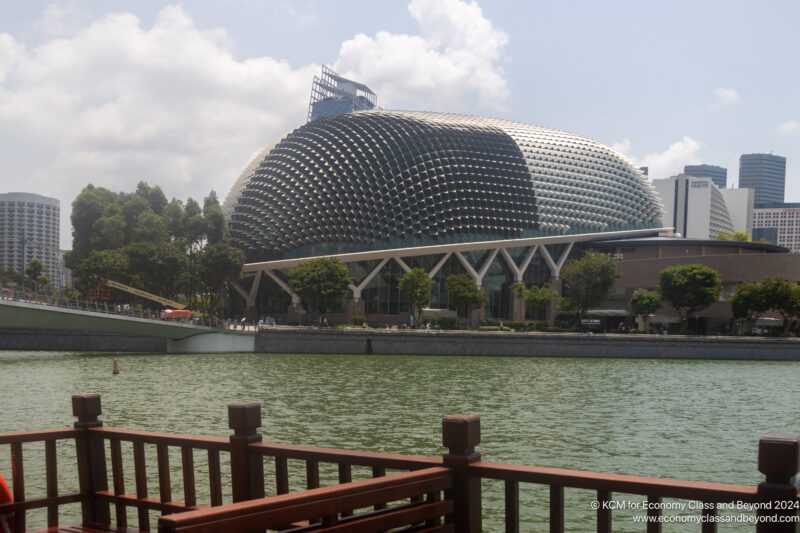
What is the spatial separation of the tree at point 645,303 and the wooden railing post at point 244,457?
82526 millimetres

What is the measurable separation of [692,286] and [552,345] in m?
24.4

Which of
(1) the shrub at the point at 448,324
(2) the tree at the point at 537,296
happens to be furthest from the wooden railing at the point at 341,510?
(2) the tree at the point at 537,296

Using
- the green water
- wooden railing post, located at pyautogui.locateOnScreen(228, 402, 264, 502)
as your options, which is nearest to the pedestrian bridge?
the green water

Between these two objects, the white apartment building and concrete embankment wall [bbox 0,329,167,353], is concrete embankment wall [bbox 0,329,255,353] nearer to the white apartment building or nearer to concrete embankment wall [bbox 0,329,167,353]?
concrete embankment wall [bbox 0,329,167,353]

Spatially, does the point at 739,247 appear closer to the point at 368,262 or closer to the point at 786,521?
the point at 368,262

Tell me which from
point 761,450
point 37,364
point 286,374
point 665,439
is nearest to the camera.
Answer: point 761,450

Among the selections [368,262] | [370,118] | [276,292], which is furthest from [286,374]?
[370,118]

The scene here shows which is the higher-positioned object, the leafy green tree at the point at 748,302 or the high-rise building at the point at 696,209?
the high-rise building at the point at 696,209

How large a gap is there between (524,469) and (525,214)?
97680mm

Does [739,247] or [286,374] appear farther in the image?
[739,247]

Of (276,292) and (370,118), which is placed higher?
(370,118)

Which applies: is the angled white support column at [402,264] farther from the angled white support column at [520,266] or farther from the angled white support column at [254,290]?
the angled white support column at [254,290]

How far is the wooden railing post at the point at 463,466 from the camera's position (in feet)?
17.5

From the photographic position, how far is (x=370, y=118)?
362 feet
